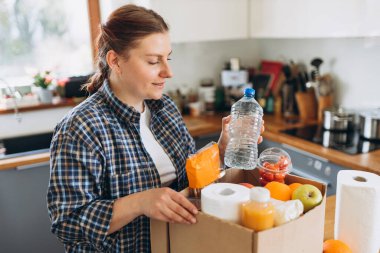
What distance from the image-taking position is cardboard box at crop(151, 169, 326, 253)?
721 millimetres

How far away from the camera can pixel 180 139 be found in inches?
54.7

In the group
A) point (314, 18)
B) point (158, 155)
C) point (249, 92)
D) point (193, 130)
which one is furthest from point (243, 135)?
point (314, 18)

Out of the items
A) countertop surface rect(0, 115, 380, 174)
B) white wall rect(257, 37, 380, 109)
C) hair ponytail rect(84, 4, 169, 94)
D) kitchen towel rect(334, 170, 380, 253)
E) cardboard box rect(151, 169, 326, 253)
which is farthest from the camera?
white wall rect(257, 37, 380, 109)

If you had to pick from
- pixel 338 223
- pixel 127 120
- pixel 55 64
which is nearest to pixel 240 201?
pixel 338 223

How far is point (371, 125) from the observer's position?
217 centimetres

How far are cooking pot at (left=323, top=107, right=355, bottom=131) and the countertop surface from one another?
0.69ft

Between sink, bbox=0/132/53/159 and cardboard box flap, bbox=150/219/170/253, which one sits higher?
cardboard box flap, bbox=150/219/170/253

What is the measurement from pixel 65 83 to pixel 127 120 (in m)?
1.61

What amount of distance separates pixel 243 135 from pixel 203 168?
2.14ft

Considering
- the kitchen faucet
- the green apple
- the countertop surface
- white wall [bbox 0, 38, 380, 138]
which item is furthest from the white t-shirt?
white wall [bbox 0, 38, 380, 138]

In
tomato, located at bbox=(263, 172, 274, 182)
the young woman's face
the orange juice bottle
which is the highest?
the young woman's face

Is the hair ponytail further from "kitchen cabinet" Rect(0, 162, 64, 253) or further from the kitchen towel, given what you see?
"kitchen cabinet" Rect(0, 162, 64, 253)

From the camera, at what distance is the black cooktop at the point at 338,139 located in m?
2.08

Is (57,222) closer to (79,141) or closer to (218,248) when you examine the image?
(79,141)
